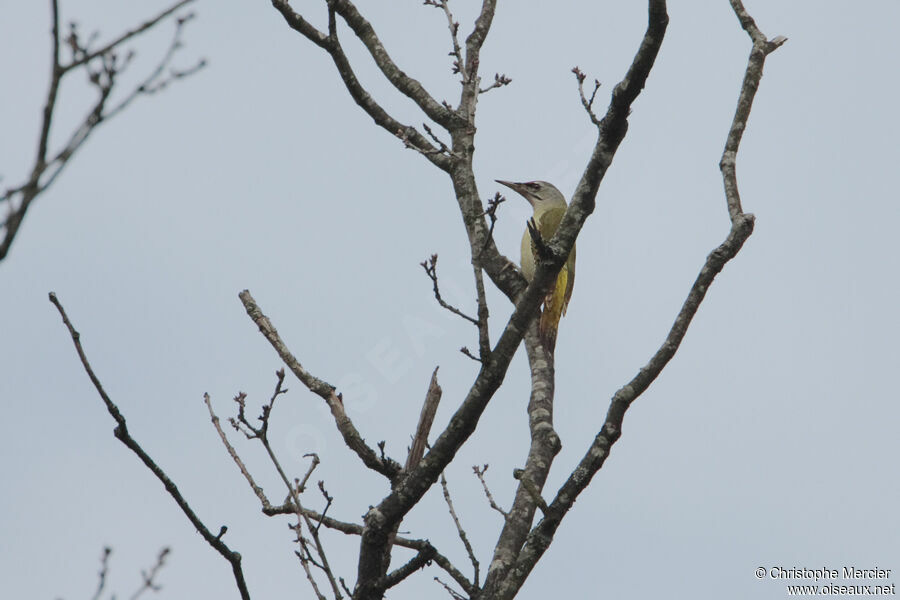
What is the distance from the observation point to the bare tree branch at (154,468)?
2.99 m

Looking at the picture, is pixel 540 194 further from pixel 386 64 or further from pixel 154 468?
pixel 154 468

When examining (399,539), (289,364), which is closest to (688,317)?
(399,539)

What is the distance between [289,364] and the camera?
4.42 metres

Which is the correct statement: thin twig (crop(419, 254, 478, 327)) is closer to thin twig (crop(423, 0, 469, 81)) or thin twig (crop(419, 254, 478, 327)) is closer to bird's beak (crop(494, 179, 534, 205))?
thin twig (crop(423, 0, 469, 81))

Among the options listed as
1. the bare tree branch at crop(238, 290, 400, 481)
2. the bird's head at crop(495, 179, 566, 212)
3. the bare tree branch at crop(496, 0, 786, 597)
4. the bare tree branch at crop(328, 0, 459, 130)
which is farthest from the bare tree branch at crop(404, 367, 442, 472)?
the bird's head at crop(495, 179, 566, 212)

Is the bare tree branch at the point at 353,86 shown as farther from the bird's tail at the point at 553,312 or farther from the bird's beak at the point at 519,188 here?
the bird's beak at the point at 519,188

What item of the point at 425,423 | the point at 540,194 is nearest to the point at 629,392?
the point at 425,423

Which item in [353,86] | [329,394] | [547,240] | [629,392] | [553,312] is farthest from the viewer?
[553,312]

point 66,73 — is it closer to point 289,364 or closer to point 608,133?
point 608,133

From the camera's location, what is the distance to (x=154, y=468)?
122 inches

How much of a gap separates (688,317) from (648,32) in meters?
1.19

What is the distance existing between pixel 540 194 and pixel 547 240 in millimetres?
3844

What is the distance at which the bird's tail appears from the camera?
5887 millimetres

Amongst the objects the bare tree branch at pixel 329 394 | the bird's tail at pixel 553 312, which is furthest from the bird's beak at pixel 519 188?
the bare tree branch at pixel 329 394
